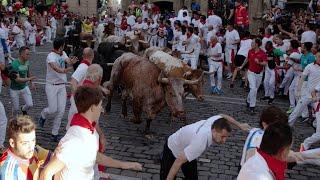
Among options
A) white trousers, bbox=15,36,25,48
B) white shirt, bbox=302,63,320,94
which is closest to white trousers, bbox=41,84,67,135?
white shirt, bbox=302,63,320,94

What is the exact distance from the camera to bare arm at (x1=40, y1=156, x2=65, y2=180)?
11.8 feet

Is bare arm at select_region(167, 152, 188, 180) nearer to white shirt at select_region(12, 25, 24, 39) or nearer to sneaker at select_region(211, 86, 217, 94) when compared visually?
sneaker at select_region(211, 86, 217, 94)

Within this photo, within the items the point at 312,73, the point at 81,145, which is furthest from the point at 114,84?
the point at 81,145

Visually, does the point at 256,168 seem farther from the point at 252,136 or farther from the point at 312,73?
the point at 312,73

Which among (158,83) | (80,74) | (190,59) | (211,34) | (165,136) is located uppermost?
(211,34)

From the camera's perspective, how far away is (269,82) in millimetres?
12789

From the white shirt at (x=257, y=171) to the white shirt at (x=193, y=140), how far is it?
143 cm

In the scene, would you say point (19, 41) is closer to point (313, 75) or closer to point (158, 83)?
point (158, 83)

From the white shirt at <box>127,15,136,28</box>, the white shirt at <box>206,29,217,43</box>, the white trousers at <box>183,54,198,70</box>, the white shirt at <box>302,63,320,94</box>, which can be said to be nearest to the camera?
the white shirt at <box>302,63,320,94</box>

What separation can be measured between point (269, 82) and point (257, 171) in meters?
9.82

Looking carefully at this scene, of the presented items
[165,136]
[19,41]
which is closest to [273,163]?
[165,136]

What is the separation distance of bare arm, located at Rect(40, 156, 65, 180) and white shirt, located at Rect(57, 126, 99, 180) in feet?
0.11

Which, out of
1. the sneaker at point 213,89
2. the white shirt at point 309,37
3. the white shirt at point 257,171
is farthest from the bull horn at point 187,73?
the white shirt at point 309,37

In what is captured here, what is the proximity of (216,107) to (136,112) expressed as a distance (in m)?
3.59
